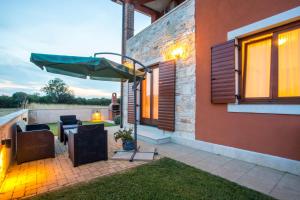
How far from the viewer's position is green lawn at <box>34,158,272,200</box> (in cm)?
209

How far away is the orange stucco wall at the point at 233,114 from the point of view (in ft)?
9.32

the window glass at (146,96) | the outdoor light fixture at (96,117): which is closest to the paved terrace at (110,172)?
the window glass at (146,96)

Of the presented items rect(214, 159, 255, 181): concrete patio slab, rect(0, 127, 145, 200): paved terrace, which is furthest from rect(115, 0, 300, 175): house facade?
rect(0, 127, 145, 200): paved terrace

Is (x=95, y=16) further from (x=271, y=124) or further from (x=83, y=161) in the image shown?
(x=271, y=124)

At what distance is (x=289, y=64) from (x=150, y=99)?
4464 mm

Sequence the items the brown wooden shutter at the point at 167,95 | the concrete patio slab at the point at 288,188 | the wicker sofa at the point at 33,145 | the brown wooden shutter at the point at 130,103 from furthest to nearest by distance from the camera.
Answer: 1. the brown wooden shutter at the point at 130,103
2. the brown wooden shutter at the point at 167,95
3. the wicker sofa at the point at 33,145
4. the concrete patio slab at the point at 288,188

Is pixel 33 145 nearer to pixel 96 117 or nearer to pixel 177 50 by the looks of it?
pixel 177 50

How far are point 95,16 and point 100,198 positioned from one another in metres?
11.6

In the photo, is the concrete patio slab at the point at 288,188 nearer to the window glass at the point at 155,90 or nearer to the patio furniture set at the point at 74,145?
the patio furniture set at the point at 74,145

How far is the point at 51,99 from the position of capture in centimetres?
1437

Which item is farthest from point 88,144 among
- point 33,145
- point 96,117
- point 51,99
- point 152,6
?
point 51,99

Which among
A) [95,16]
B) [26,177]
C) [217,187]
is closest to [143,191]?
[217,187]

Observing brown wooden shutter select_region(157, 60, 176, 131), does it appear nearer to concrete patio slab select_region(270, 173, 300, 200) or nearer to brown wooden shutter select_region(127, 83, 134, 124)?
brown wooden shutter select_region(127, 83, 134, 124)

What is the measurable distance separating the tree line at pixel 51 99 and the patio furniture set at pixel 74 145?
29.3 ft
